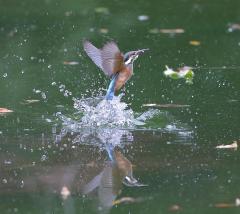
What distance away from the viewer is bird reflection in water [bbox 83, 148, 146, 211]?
15.1 feet

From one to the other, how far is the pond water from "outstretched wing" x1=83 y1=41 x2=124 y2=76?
0.36 m

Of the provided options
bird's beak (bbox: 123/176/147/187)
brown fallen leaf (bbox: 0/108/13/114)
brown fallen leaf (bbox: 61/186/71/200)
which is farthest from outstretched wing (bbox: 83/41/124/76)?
brown fallen leaf (bbox: 61/186/71/200)

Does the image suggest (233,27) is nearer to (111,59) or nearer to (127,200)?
(111,59)

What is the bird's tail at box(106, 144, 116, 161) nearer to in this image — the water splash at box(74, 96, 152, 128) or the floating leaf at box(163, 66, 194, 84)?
the water splash at box(74, 96, 152, 128)

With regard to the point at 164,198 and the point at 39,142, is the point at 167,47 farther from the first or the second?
the point at 164,198

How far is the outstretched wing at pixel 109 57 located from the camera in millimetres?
5656

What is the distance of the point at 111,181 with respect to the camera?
16.1 feet

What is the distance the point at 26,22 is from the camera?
10414 mm

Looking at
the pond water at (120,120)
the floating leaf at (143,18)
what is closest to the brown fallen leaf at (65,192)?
the pond water at (120,120)

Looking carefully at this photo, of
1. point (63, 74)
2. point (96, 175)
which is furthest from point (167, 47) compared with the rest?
point (96, 175)

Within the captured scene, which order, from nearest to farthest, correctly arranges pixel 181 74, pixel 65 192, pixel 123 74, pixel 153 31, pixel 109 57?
pixel 65 192 → pixel 109 57 → pixel 123 74 → pixel 181 74 → pixel 153 31

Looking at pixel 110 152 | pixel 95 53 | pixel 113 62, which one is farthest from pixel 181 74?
pixel 110 152

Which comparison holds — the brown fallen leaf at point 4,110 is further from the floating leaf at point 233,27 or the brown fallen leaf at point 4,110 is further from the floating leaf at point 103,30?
the floating leaf at point 233,27

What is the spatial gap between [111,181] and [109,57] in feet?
4.05
